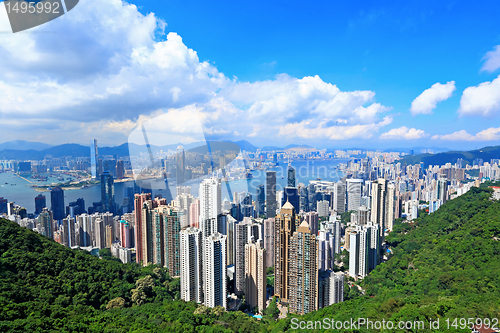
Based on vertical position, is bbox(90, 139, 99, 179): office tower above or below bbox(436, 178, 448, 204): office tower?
above

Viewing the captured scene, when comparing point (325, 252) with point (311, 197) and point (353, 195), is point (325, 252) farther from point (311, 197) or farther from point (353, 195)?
point (353, 195)

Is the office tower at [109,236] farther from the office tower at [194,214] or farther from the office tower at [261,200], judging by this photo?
the office tower at [261,200]

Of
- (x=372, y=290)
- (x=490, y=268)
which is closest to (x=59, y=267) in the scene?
(x=372, y=290)

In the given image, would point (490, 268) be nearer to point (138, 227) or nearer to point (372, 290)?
point (372, 290)

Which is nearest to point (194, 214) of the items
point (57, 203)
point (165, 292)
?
point (165, 292)

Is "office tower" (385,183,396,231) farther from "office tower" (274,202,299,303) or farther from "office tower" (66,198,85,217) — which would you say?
"office tower" (66,198,85,217)

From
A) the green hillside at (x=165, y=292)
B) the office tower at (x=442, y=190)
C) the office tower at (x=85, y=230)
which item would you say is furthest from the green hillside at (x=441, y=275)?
the office tower at (x=85, y=230)

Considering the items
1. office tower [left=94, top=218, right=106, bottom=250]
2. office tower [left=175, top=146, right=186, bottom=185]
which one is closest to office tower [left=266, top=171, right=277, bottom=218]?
office tower [left=94, top=218, right=106, bottom=250]
